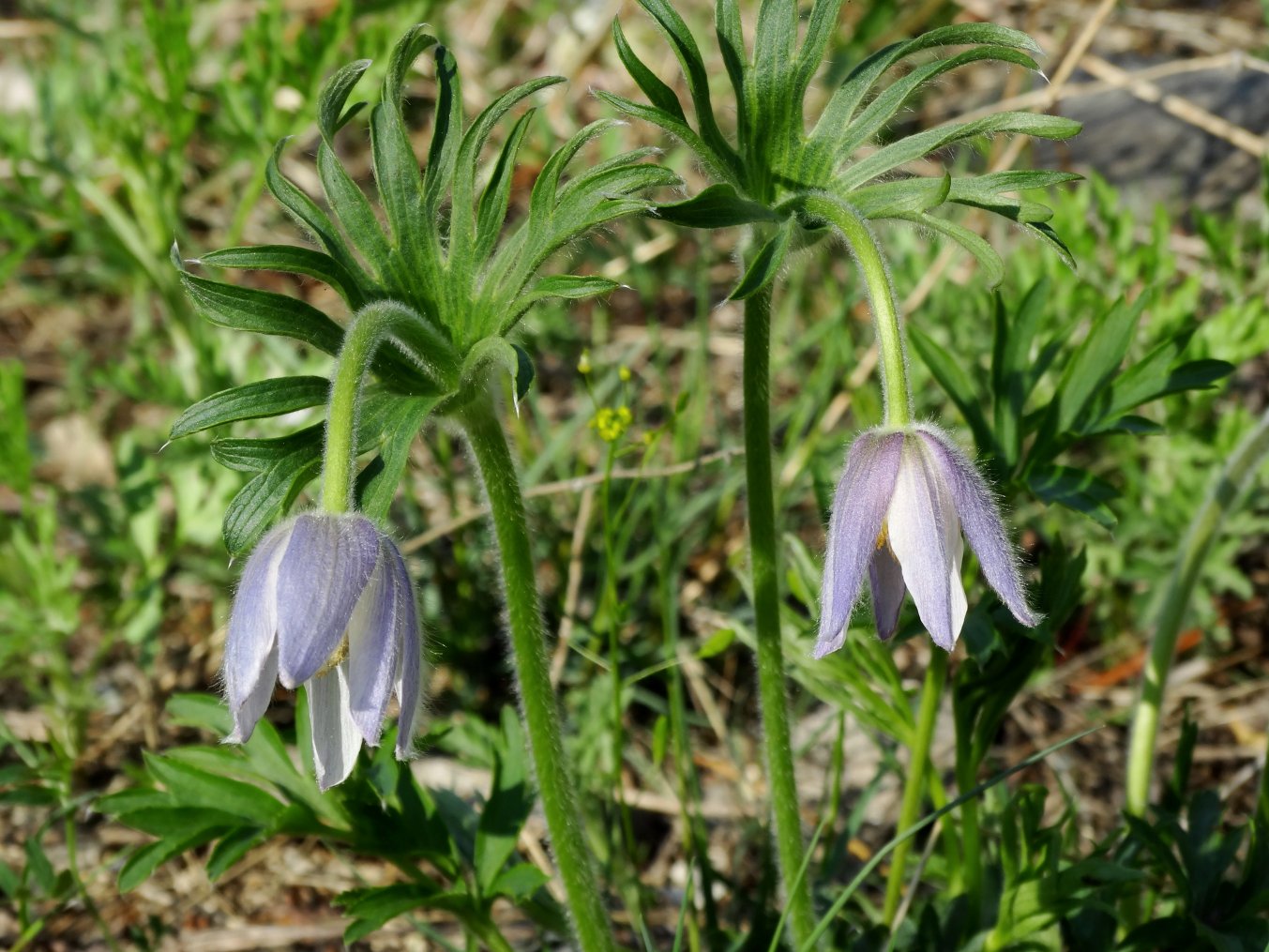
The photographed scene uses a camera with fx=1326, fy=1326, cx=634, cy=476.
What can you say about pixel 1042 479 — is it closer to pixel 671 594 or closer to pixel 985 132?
pixel 985 132

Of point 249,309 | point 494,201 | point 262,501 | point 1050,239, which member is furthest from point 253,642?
point 1050,239

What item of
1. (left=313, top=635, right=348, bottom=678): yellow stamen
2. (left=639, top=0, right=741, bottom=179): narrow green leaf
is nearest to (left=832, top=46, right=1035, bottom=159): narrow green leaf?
(left=639, top=0, right=741, bottom=179): narrow green leaf

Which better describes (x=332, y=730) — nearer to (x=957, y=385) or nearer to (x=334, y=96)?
(x=334, y=96)

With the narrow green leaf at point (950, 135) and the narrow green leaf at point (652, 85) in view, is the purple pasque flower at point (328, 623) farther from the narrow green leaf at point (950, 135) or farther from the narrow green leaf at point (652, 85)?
the narrow green leaf at point (950, 135)

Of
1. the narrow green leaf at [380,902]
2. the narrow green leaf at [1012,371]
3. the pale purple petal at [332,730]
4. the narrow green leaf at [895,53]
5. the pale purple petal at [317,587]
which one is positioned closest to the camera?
the pale purple petal at [317,587]

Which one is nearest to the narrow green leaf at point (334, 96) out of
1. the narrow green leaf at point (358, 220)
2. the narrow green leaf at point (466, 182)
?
the narrow green leaf at point (358, 220)

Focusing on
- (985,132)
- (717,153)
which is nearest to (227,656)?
(717,153)
